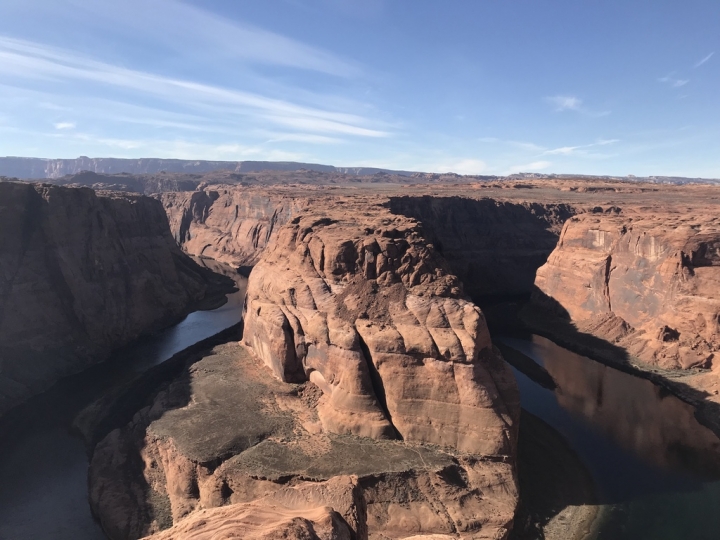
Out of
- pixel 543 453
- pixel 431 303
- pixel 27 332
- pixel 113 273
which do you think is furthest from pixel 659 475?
pixel 113 273

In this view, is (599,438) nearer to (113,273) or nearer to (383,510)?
(383,510)

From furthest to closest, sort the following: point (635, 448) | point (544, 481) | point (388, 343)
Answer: point (635, 448) → point (544, 481) → point (388, 343)

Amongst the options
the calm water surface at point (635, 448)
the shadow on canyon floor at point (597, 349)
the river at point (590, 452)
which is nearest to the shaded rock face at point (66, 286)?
the river at point (590, 452)

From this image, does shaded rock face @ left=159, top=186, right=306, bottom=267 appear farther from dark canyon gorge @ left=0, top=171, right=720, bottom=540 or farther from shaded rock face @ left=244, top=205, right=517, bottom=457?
shaded rock face @ left=244, top=205, right=517, bottom=457

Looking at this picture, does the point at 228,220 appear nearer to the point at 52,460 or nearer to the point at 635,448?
the point at 52,460

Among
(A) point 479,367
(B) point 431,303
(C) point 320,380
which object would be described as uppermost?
(B) point 431,303

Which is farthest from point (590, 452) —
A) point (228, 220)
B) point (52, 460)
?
point (228, 220)

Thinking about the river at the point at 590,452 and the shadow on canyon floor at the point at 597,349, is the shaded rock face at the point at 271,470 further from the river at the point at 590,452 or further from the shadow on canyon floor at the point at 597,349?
the shadow on canyon floor at the point at 597,349
